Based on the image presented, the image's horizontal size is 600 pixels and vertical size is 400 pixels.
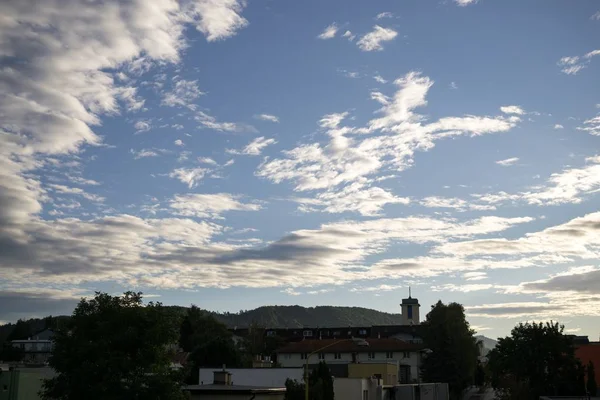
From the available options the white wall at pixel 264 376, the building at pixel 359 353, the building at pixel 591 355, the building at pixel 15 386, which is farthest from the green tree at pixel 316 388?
the building at pixel 591 355

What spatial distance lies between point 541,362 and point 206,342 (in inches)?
2061

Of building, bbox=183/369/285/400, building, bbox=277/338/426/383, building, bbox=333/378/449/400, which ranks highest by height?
building, bbox=277/338/426/383

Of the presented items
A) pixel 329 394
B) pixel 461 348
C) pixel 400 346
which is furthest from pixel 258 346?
pixel 329 394

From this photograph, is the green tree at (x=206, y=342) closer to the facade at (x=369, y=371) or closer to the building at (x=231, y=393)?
the facade at (x=369, y=371)

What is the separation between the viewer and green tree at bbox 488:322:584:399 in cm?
7512

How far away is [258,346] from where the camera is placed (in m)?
135

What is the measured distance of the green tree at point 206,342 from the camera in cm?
9312

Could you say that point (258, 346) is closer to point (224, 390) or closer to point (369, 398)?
point (369, 398)

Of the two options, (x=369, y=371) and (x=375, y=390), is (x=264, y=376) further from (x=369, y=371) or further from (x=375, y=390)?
(x=369, y=371)

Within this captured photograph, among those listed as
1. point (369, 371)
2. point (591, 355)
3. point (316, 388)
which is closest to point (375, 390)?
point (369, 371)

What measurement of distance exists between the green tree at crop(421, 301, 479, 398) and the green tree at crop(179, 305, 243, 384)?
1234 inches

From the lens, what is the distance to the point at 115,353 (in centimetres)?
4366

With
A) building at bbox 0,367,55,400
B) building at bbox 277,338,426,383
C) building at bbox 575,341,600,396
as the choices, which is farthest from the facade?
building at bbox 575,341,600,396

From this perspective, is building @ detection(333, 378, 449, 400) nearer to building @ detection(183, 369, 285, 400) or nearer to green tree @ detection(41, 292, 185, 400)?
building @ detection(183, 369, 285, 400)
